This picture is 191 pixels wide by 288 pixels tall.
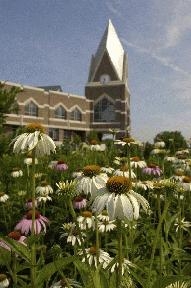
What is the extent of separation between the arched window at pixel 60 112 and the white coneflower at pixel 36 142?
57762 mm

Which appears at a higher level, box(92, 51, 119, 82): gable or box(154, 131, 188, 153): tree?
box(92, 51, 119, 82): gable

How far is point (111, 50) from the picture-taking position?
2825 inches

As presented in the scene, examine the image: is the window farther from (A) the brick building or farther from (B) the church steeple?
(B) the church steeple

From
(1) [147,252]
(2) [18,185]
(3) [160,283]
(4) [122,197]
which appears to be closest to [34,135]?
(4) [122,197]

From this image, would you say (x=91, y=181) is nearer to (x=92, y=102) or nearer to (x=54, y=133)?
(x=54, y=133)

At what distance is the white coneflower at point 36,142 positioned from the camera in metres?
2.92

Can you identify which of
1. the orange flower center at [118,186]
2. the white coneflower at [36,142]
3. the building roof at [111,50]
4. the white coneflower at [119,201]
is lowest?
the white coneflower at [119,201]

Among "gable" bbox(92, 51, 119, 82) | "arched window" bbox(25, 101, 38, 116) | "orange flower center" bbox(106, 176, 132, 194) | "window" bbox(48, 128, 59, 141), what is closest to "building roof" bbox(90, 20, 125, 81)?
"gable" bbox(92, 51, 119, 82)

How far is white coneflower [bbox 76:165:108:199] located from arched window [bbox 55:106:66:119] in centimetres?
5787

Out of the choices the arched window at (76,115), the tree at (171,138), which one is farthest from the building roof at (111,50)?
the tree at (171,138)

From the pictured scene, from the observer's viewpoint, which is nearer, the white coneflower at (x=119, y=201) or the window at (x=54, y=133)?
the white coneflower at (x=119, y=201)

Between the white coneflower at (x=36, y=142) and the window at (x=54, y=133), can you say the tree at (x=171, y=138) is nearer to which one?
the white coneflower at (x=36, y=142)

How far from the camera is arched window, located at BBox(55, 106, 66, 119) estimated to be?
2392 inches

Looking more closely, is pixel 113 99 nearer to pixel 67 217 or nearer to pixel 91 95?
pixel 91 95
